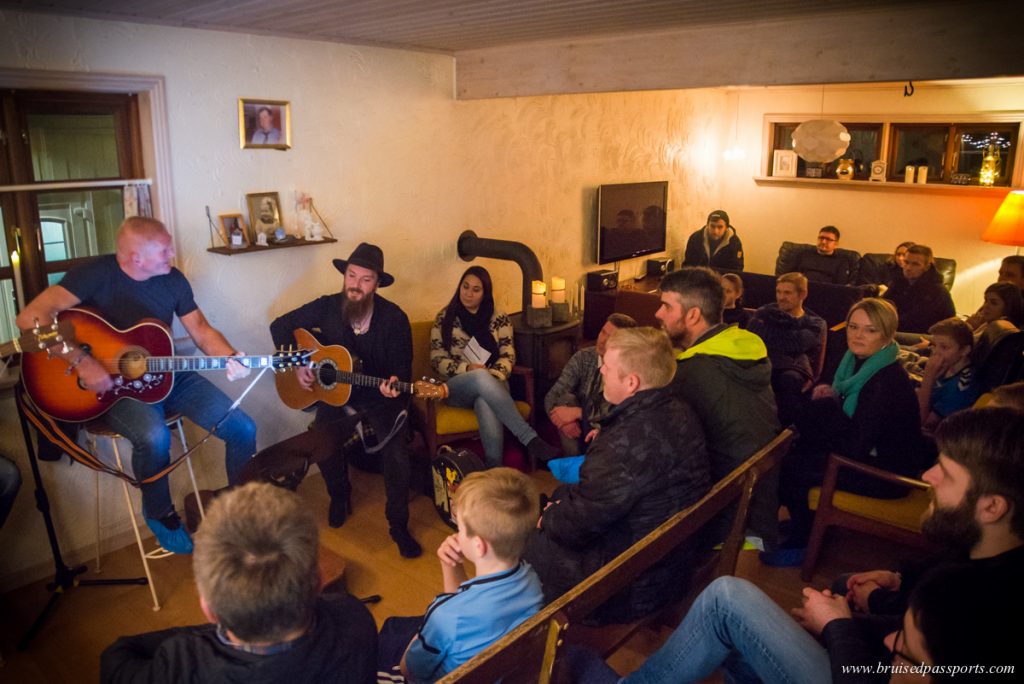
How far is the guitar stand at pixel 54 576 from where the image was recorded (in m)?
3.01

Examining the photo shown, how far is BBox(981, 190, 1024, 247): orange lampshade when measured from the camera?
19.5 ft

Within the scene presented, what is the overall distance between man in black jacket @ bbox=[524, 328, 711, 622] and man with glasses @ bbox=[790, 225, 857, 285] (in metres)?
5.18

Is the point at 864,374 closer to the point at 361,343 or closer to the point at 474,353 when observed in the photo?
the point at 474,353

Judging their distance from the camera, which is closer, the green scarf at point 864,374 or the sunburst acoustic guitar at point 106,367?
the sunburst acoustic guitar at point 106,367

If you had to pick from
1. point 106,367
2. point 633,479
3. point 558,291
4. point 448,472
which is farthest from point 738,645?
point 558,291

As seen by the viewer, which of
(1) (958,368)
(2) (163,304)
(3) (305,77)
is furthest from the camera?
(3) (305,77)

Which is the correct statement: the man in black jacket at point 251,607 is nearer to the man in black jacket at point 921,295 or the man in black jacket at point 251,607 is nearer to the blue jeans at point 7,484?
the blue jeans at point 7,484

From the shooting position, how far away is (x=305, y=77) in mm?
4023

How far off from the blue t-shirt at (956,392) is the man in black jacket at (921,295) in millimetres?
2228

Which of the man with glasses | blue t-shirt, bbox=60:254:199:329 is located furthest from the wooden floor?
the man with glasses

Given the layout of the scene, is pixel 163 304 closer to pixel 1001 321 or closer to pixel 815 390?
pixel 815 390

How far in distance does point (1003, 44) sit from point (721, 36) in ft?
3.73

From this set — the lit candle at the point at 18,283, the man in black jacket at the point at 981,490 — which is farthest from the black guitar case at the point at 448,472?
the man in black jacket at the point at 981,490

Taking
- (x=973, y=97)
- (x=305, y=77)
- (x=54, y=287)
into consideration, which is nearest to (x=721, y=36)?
(x=305, y=77)
